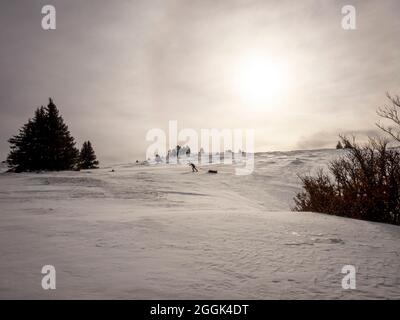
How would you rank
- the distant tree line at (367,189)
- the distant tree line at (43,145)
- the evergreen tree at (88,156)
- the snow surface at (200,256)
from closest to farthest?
the snow surface at (200,256), the distant tree line at (367,189), the distant tree line at (43,145), the evergreen tree at (88,156)

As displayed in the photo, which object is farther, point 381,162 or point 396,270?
point 381,162

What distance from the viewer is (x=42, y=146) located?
27484mm

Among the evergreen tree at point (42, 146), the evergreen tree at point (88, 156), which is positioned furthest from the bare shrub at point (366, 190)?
the evergreen tree at point (88, 156)

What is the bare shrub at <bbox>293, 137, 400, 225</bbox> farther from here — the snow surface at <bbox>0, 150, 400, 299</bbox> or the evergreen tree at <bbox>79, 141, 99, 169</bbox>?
the evergreen tree at <bbox>79, 141, 99, 169</bbox>

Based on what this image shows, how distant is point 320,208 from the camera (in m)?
8.01

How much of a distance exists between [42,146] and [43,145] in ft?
0.44

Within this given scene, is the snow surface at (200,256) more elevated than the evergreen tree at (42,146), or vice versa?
the evergreen tree at (42,146)

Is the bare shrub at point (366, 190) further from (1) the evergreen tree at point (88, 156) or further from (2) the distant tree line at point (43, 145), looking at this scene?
(1) the evergreen tree at point (88, 156)

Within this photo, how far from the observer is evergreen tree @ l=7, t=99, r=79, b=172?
27.4m

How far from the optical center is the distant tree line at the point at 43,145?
2738 cm

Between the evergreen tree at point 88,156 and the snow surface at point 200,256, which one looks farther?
the evergreen tree at point 88,156

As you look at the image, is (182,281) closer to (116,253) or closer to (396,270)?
(116,253)
